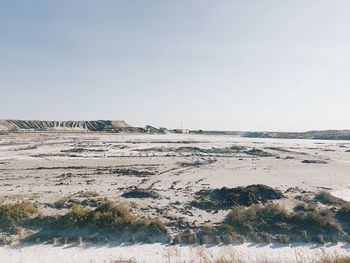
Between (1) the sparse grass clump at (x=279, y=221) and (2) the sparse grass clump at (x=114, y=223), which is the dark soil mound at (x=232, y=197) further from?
(2) the sparse grass clump at (x=114, y=223)

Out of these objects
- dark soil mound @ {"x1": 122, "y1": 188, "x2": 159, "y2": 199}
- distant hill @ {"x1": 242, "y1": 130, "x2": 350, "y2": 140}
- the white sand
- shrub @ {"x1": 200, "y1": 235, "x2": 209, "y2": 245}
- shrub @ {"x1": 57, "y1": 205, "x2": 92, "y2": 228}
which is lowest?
the white sand

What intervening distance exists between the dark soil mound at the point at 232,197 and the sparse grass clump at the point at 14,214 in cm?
641

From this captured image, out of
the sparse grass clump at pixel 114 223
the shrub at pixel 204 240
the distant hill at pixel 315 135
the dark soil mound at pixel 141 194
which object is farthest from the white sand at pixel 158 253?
the distant hill at pixel 315 135

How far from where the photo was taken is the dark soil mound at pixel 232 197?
1692cm

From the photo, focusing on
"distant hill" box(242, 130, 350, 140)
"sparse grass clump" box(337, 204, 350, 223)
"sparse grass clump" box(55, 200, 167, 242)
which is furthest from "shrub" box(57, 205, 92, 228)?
"distant hill" box(242, 130, 350, 140)

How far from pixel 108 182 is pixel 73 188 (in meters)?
2.98

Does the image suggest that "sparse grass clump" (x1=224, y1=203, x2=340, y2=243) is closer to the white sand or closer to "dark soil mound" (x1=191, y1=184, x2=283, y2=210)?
the white sand

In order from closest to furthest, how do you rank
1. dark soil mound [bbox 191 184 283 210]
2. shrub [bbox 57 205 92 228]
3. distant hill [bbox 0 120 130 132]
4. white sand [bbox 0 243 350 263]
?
white sand [bbox 0 243 350 263]
shrub [bbox 57 205 92 228]
dark soil mound [bbox 191 184 283 210]
distant hill [bbox 0 120 130 132]

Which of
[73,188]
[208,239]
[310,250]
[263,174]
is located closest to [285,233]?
[310,250]

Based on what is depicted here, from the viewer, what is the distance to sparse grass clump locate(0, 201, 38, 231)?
44.6ft

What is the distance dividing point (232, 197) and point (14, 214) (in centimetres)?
876

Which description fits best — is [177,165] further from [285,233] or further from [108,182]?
[285,233]

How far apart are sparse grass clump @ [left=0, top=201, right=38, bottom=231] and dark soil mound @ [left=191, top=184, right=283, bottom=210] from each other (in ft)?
21.0

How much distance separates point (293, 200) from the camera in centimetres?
1812
